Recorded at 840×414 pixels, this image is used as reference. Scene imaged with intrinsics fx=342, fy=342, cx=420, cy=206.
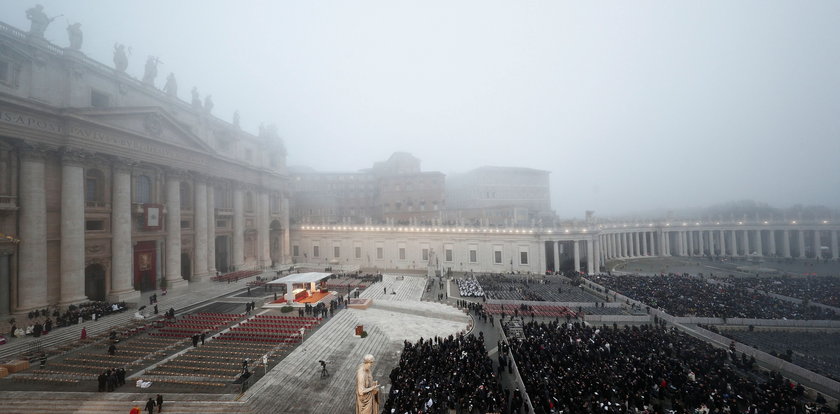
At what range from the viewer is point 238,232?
43.2 m

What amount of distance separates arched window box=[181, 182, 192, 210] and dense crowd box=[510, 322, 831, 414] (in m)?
36.2

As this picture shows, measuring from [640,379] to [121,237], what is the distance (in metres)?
36.2

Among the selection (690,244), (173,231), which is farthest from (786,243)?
(173,231)

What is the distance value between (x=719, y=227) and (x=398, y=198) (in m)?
59.7

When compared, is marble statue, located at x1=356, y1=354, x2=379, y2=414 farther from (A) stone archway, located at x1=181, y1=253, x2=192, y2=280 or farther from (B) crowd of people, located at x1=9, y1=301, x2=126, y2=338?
Result: (A) stone archway, located at x1=181, y1=253, x2=192, y2=280

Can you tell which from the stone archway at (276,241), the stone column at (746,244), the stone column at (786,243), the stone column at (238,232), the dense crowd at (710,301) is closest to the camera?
the dense crowd at (710,301)

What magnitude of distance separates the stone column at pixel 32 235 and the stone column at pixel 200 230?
13658 mm

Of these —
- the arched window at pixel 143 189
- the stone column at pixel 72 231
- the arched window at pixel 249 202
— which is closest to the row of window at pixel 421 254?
the arched window at pixel 249 202

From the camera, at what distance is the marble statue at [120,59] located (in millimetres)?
30031

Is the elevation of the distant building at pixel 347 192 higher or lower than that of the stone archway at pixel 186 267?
higher

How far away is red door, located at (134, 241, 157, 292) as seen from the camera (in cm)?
3039

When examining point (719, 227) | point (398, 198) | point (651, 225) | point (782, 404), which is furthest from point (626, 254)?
point (782, 404)

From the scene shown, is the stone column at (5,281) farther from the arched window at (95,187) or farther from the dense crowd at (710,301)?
the dense crowd at (710,301)

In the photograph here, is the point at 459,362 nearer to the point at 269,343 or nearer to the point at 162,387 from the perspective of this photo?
the point at 269,343
